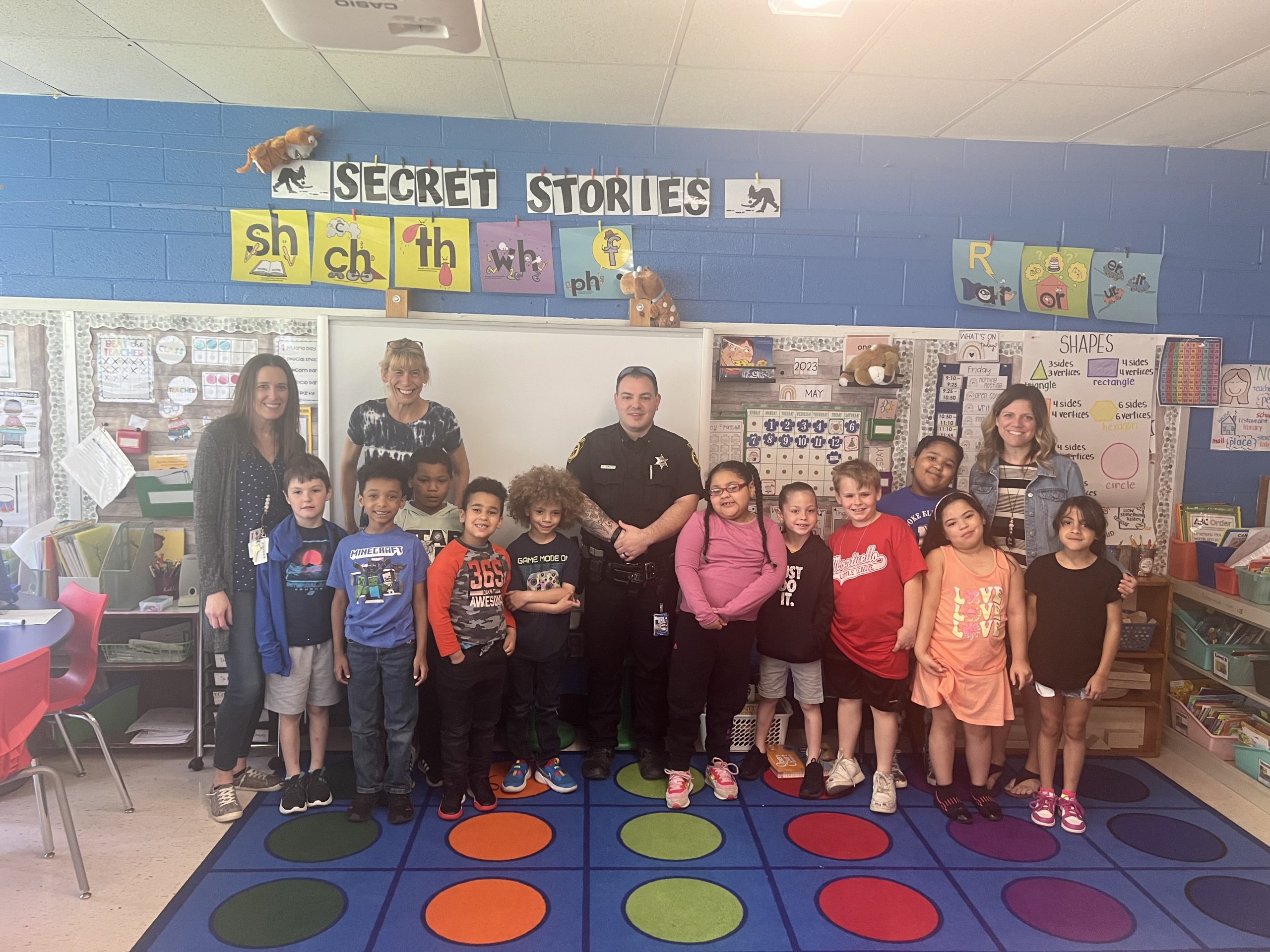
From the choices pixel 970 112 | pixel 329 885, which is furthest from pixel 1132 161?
pixel 329 885

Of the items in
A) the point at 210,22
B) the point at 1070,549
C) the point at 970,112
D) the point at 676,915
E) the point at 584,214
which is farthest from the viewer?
the point at 584,214

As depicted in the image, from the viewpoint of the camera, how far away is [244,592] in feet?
8.28

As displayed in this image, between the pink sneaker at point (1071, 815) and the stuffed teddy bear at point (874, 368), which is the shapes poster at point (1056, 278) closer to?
the stuffed teddy bear at point (874, 368)

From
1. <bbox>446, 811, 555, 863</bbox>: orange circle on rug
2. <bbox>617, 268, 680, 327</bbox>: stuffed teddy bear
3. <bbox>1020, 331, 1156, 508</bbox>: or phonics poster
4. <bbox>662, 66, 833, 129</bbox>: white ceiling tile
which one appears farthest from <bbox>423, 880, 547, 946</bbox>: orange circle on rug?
<bbox>1020, 331, 1156, 508</bbox>: or phonics poster

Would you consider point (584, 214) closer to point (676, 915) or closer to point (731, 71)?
point (731, 71)

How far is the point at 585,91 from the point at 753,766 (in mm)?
2651

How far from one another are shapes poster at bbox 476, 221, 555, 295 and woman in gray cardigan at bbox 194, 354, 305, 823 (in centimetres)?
96

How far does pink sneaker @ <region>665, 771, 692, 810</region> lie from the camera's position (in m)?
2.60

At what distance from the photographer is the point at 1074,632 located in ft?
8.52

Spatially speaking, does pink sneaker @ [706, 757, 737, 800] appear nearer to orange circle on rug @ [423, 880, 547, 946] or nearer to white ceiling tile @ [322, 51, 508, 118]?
orange circle on rug @ [423, 880, 547, 946]

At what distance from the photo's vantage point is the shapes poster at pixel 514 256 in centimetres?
317

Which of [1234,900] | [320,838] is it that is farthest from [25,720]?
[1234,900]

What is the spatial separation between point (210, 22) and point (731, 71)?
1.72 meters

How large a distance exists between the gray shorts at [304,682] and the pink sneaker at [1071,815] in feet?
8.38
